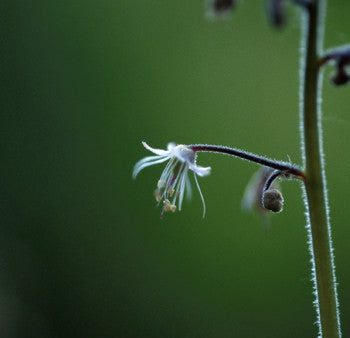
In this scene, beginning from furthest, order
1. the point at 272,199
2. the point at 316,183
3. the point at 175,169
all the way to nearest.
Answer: the point at 175,169 → the point at 272,199 → the point at 316,183

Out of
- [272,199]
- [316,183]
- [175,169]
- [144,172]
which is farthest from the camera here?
[144,172]

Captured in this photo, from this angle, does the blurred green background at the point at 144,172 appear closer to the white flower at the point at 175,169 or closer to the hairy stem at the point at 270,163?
the white flower at the point at 175,169

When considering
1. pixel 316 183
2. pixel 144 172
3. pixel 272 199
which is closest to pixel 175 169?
pixel 272 199

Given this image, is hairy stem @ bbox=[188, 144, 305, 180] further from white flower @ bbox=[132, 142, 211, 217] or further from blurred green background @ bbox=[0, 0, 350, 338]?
blurred green background @ bbox=[0, 0, 350, 338]

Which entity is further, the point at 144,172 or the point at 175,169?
the point at 144,172

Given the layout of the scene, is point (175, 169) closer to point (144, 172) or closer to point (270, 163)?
point (270, 163)

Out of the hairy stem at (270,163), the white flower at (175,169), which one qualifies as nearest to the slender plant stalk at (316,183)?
the hairy stem at (270,163)

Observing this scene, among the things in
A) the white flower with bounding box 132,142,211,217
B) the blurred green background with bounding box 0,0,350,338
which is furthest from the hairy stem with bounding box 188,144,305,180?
the blurred green background with bounding box 0,0,350,338

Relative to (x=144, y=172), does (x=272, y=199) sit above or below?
below
